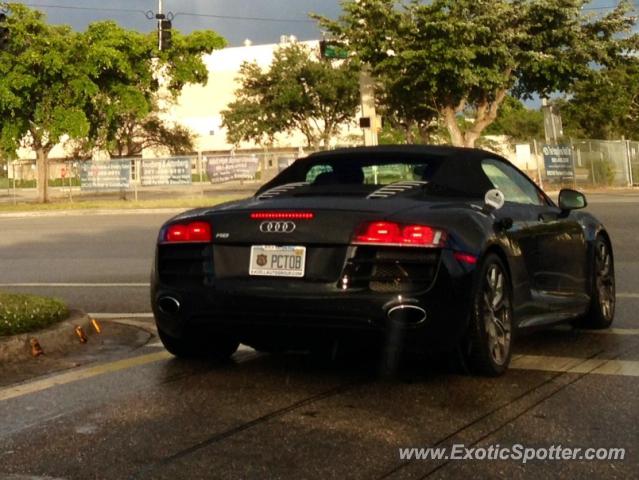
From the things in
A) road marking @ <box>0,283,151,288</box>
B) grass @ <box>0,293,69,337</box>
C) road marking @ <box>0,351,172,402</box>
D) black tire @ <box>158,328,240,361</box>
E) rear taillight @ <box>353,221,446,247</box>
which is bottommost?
road marking @ <box>0,351,172,402</box>

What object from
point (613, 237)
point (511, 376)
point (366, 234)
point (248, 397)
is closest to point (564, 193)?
point (511, 376)

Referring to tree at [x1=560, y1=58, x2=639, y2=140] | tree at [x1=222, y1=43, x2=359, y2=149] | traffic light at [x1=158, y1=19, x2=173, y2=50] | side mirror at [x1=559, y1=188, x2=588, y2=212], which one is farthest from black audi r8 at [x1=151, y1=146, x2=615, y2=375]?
tree at [x1=560, y1=58, x2=639, y2=140]

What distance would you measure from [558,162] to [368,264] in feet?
115

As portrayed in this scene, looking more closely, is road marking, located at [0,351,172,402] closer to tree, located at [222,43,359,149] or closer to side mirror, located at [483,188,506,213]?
side mirror, located at [483,188,506,213]

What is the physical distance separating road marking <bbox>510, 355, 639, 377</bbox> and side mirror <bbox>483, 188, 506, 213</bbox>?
3.29 feet

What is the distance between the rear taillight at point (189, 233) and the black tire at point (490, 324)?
5.18 feet

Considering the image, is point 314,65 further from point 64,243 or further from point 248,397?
point 248,397

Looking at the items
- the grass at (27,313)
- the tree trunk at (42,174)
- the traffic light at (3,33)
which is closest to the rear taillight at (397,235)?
the grass at (27,313)

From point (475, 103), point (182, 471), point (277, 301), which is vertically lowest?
point (182, 471)

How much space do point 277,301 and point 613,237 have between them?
478 inches

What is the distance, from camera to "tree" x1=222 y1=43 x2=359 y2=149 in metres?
60.8

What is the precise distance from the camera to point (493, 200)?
20.3 ft

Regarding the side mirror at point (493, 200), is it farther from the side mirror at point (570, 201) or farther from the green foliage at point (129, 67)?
the green foliage at point (129, 67)

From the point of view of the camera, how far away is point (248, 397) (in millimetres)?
5582
